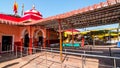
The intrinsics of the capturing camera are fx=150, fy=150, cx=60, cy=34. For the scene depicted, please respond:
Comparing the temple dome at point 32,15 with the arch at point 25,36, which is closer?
the temple dome at point 32,15

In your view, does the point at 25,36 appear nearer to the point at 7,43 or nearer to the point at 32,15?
the point at 7,43

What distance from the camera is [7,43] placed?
15.3 metres

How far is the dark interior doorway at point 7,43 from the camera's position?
14931 mm

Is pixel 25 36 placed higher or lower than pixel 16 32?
lower

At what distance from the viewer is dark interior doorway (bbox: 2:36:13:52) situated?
14931 millimetres

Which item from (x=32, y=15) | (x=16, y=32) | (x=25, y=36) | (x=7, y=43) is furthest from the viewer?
(x=25, y=36)

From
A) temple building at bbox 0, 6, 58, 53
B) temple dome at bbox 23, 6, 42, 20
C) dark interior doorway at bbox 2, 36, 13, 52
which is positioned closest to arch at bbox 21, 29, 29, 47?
temple building at bbox 0, 6, 58, 53

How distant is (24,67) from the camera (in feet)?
34.2

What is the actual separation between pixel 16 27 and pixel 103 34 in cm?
2005

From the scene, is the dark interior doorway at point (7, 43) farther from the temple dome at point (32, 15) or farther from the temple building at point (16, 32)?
the temple dome at point (32, 15)

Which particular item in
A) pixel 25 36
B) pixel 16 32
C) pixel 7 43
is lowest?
pixel 7 43

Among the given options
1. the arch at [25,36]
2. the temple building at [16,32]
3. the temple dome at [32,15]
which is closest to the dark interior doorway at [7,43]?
the temple building at [16,32]

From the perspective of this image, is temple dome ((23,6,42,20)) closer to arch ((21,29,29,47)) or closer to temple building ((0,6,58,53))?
temple building ((0,6,58,53))

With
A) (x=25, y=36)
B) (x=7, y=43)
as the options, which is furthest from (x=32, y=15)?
(x=7, y=43)
